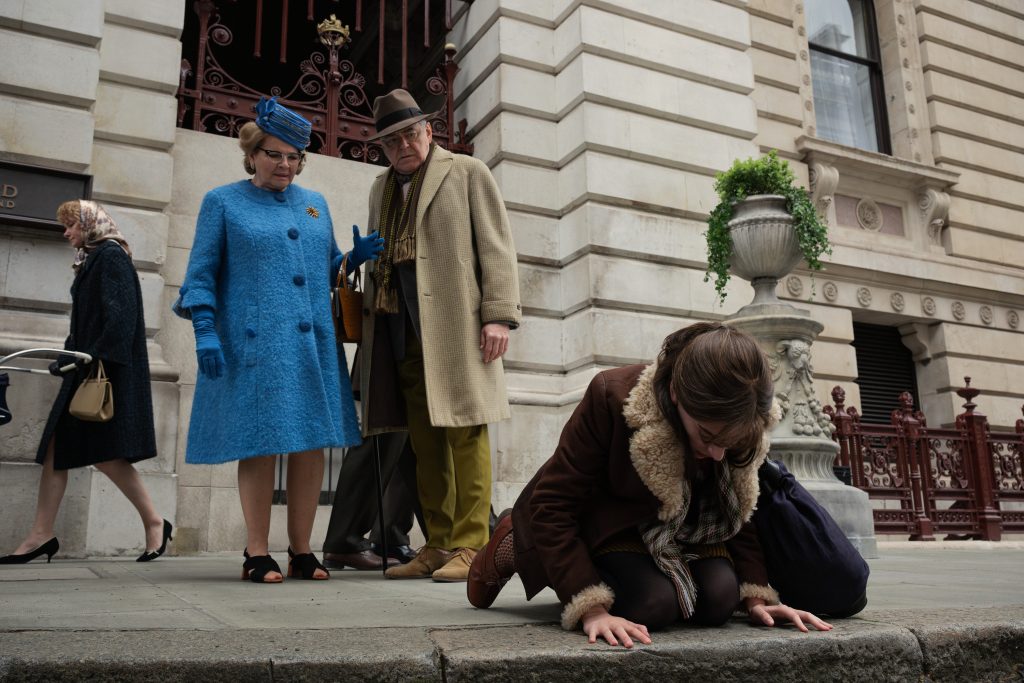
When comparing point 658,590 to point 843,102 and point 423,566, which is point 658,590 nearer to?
point 423,566

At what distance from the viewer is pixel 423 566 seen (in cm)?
432

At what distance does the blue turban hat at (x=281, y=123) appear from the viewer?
4.09 meters

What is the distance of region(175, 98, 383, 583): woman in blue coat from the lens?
3.96m

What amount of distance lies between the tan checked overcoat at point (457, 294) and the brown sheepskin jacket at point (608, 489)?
1690 mm

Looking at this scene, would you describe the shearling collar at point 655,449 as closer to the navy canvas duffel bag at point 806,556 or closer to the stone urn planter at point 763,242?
the navy canvas duffel bag at point 806,556

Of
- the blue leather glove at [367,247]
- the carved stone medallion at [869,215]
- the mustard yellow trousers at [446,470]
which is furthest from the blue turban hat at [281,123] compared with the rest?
the carved stone medallion at [869,215]

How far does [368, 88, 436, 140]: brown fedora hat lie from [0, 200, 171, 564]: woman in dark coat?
6.39ft

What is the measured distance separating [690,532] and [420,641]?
0.94 meters

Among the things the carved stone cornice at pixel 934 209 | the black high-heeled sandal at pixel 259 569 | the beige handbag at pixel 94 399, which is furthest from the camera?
the carved stone cornice at pixel 934 209

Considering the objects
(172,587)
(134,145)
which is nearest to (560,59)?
(134,145)

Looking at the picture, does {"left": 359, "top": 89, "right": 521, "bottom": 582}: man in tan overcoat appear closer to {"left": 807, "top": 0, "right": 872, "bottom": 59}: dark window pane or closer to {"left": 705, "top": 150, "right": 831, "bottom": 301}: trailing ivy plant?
{"left": 705, "top": 150, "right": 831, "bottom": 301}: trailing ivy plant

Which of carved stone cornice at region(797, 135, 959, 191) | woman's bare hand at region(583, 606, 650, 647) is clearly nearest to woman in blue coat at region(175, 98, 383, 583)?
woman's bare hand at region(583, 606, 650, 647)

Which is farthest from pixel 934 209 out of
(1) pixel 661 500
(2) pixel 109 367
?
(1) pixel 661 500

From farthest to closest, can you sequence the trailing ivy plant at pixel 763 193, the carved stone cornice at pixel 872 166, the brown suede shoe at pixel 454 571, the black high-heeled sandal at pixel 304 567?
the carved stone cornice at pixel 872 166 → the trailing ivy plant at pixel 763 193 → the black high-heeled sandal at pixel 304 567 → the brown suede shoe at pixel 454 571
